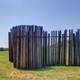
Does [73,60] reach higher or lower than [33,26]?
lower

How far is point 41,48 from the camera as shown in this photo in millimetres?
12984

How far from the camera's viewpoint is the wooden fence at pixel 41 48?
1238 cm

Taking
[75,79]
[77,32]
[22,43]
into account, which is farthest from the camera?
[77,32]

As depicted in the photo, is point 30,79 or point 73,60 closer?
point 30,79

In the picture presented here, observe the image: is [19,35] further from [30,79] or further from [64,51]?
[30,79]

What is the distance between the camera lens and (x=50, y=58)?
13453mm

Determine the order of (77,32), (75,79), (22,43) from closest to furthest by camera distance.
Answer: (75,79), (22,43), (77,32)

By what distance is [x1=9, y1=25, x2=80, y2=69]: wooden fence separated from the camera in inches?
487

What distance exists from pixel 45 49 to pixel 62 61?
132cm

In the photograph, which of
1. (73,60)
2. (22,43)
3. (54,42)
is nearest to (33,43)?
(22,43)

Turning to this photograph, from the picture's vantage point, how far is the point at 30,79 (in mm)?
8992

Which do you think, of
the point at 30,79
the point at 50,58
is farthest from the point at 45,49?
the point at 30,79

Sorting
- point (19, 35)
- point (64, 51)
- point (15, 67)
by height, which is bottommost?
point (15, 67)

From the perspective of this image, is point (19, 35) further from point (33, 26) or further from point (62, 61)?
point (62, 61)
